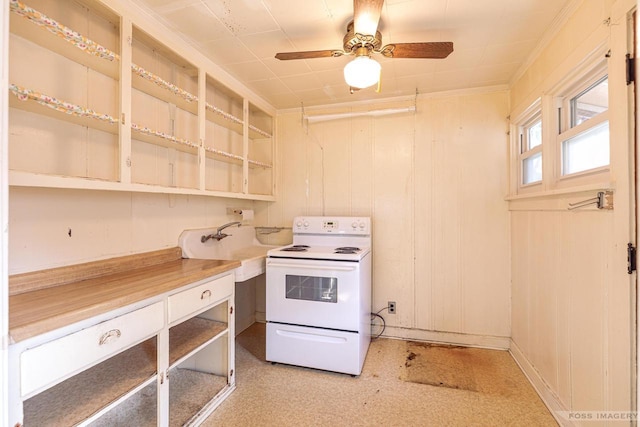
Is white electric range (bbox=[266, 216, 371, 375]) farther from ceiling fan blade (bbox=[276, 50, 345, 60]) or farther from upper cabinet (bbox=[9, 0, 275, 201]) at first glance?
ceiling fan blade (bbox=[276, 50, 345, 60])

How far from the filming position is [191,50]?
2.00 meters

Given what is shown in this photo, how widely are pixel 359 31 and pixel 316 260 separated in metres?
1.56

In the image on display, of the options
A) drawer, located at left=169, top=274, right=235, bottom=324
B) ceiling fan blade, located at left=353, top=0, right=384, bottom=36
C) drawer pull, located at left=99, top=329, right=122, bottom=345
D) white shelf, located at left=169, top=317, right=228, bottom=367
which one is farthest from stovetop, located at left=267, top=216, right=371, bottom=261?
ceiling fan blade, located at left=353, top=0, right=384, bottom=36

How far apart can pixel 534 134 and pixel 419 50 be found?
1.43 meters

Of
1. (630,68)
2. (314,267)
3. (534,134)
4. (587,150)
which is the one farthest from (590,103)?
(314,267)

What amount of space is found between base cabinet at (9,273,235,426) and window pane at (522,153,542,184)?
2.43m

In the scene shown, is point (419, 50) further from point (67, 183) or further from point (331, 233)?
point (67, 183)

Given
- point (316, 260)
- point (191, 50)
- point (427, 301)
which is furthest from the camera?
point (427, 301)

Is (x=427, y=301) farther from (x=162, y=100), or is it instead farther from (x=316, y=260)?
(x=162, y=100)

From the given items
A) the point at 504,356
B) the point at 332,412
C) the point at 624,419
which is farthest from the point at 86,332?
the point at 504,356

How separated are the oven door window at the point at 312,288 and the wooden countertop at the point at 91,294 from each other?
2.03 ft

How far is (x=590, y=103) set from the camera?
1570mm

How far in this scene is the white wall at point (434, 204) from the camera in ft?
8.77

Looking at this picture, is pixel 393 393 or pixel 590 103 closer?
pixel 590 103
